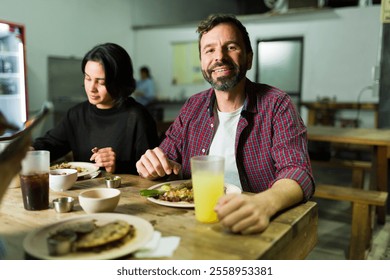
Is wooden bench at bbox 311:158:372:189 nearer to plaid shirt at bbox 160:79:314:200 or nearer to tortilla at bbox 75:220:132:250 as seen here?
plaid shirt at bbox 160:79:314:200

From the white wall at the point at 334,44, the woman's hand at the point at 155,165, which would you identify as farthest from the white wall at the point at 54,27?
the woman's hand at the point at 155,165

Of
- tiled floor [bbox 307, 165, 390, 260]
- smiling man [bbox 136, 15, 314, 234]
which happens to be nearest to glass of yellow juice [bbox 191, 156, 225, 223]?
smiling man [bbox 136, 15, 314, 234]

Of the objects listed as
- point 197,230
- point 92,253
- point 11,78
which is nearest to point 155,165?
point 197,230

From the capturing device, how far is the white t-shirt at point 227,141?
154cm

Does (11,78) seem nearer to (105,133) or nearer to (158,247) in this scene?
(105,133)

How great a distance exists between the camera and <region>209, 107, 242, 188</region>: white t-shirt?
1535mm

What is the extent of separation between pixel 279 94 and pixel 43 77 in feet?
18.0

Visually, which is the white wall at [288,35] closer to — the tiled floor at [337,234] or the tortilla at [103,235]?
the tiled floor at [337,234]

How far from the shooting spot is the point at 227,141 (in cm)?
156

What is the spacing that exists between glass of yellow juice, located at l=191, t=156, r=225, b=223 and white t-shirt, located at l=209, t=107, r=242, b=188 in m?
0.59

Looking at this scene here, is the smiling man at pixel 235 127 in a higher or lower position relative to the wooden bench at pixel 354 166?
higher

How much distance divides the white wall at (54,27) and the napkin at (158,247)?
17.1 ft
